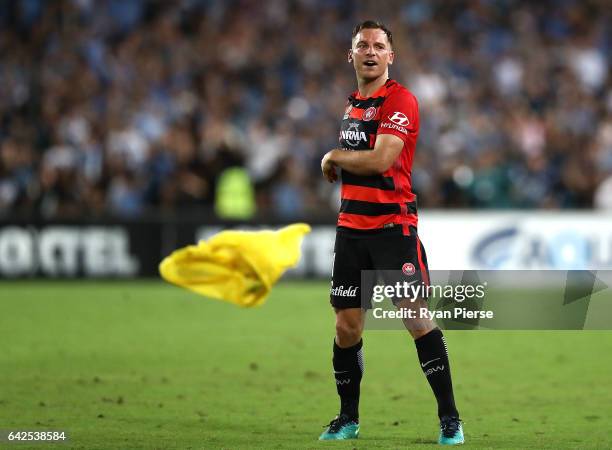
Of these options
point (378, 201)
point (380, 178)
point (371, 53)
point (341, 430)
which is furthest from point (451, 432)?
point (371, 53)

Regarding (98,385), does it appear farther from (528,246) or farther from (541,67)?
(541,67)

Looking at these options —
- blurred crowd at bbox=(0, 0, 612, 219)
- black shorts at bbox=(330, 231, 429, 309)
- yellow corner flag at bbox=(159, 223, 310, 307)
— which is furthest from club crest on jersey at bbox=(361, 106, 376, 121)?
blurred crowd at bbox=(0, 0, 612, 219)

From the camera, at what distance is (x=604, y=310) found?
14625mm

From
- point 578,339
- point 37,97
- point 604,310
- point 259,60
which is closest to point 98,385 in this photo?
point 578,339

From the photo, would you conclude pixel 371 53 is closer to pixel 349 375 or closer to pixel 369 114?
pixel 369 114

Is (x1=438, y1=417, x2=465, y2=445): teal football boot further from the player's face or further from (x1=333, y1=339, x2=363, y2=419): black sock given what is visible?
the player's face

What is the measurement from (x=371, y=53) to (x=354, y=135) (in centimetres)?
48

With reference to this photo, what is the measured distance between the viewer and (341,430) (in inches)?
292

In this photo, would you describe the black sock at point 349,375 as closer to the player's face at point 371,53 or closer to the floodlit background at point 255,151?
the player's face at point 371,53

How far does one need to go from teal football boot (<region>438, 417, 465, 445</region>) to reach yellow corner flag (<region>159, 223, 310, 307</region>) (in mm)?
1523

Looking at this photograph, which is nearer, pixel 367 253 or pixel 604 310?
pixel 367 253

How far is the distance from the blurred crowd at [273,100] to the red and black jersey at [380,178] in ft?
41.4

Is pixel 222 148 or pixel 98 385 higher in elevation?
pixel 222 148

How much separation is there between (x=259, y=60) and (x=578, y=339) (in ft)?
34.1
